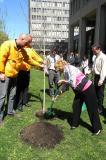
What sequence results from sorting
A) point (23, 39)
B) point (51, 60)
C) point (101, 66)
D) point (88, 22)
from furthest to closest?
point (88, 22), point (51, 60), point (101, 66), point (23, 39)

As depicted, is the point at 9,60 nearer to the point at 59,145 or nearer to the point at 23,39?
the point at 23,39

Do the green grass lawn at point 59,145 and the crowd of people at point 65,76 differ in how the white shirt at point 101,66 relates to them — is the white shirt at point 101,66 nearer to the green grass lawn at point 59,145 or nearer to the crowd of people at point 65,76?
the crowd of people at point 65,76

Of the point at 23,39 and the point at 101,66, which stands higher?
the point at 23,39

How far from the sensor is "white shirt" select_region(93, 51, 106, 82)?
27.9 ft

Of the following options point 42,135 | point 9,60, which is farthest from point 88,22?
point 42,135

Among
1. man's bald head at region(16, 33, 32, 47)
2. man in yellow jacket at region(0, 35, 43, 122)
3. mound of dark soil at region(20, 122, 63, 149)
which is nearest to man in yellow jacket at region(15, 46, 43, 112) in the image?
man in yellow jacket at region(0, 35, 43, 122)

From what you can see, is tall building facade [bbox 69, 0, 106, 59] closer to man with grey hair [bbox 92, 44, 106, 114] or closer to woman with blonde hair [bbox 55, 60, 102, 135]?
man with grey hair [bbox 92, 44, 106, 114]

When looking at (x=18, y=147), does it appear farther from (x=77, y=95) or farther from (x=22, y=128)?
(x=77, y=95)

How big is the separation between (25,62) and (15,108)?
1.56 meters

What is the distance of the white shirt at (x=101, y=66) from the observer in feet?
27.9

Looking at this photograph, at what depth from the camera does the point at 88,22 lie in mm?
57125

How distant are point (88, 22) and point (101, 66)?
4964 cm

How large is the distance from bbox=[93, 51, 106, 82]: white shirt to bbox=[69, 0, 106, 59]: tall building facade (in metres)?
29.1

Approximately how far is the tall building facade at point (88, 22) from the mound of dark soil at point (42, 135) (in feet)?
102
